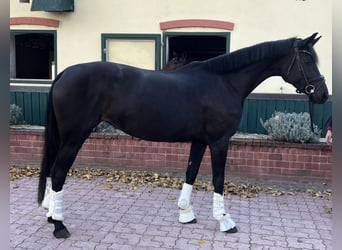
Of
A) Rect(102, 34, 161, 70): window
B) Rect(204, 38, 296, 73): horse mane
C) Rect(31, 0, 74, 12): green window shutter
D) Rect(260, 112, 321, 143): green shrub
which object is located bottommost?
Rect(260, 112, 321, 143): green shrub

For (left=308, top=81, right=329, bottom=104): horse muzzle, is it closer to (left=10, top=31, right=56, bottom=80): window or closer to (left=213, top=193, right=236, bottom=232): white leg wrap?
(left=213, top=193, right=236, bottom=232): white leg wrap

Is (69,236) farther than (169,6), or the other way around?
(169,6)

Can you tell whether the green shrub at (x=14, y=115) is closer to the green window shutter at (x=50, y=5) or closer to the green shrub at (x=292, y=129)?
the green window shutter at (x=50, y=5)

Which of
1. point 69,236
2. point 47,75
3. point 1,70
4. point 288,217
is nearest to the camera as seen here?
point 1,70

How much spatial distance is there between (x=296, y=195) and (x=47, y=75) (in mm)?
6356

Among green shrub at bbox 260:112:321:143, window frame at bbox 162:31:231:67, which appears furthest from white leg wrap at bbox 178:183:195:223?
window frame at bbox 162:31:231:67

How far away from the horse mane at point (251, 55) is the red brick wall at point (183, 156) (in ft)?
6.44

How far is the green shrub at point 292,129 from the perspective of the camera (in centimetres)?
Result: 521

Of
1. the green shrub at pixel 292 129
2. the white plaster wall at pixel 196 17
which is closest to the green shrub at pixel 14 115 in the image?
the white plaster wall at pixel 196 17

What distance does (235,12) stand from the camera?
6.48m

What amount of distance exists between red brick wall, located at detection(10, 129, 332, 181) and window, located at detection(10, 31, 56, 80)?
274 centimetres

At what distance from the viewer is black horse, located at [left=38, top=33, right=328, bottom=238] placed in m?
3.38

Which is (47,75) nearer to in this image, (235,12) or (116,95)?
(235,12)

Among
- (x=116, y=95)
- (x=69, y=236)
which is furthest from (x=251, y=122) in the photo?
(x=69, y=236)
